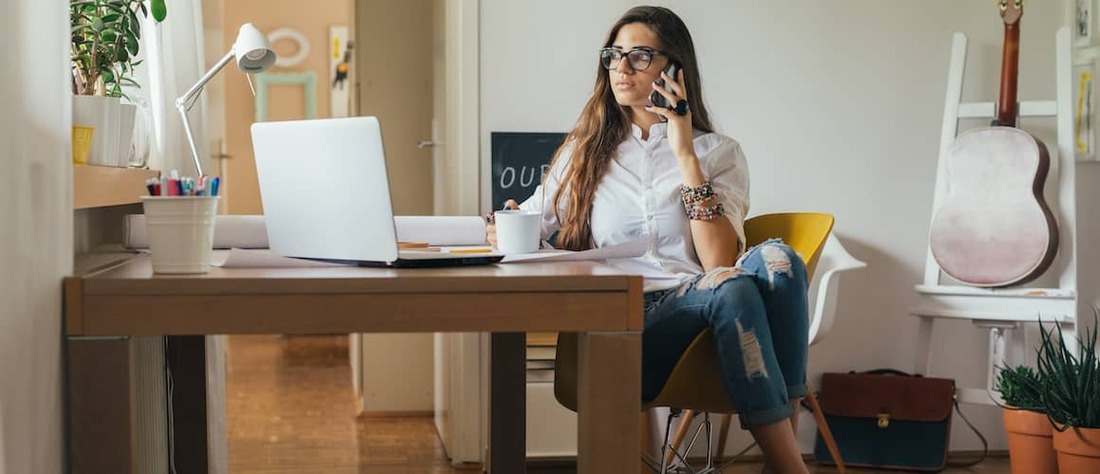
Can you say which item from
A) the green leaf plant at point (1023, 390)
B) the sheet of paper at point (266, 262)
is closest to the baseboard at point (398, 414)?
the green leaf plant at point (1023, 390)

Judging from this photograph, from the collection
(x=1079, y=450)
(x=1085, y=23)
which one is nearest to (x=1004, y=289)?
(x=1079, y=450)

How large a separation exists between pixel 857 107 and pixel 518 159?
1.02 meters

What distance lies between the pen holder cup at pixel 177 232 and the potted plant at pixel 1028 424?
2213mm

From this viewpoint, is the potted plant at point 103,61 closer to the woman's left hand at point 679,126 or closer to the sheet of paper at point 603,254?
the sheet of paper at point 603,254

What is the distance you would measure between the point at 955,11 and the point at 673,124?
1.52 metres

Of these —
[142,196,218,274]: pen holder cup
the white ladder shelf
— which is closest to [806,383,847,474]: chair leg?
the white ladder shelf

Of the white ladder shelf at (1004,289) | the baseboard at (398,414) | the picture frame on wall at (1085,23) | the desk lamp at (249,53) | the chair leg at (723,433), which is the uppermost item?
the picture frame on wall at (1085,23)

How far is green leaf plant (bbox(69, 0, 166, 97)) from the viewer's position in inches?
79.8

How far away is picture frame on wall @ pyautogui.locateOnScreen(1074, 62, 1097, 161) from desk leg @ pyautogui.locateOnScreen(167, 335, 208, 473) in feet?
7.95

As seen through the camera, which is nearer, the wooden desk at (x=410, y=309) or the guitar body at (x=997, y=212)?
the wooden desk at (x=410, y=309)

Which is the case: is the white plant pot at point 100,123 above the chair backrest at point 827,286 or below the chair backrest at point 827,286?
above

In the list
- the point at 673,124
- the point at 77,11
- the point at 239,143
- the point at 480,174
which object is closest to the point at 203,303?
the point at 77,11

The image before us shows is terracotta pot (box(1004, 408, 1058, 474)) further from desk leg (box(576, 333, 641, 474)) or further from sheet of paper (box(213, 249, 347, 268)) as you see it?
sheet of paper (box(213, 249, 347, 268))

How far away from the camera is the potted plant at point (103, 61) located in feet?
6.28
